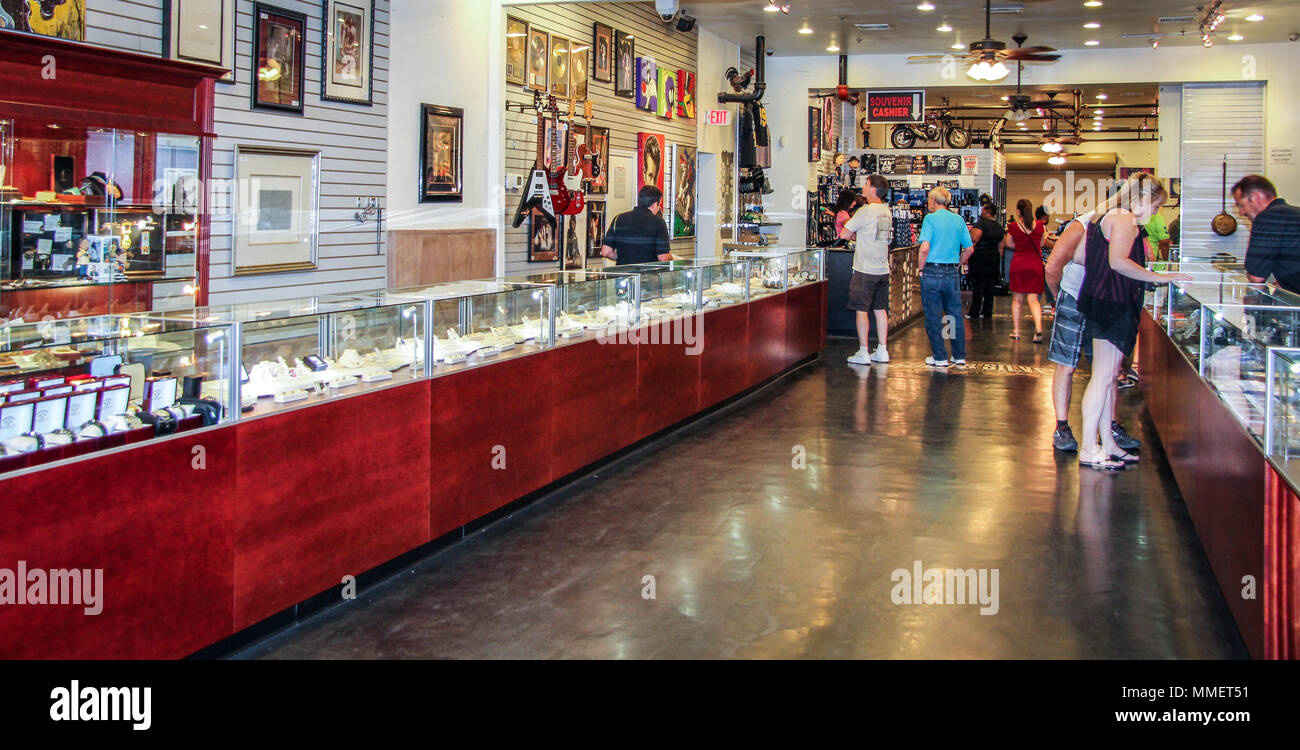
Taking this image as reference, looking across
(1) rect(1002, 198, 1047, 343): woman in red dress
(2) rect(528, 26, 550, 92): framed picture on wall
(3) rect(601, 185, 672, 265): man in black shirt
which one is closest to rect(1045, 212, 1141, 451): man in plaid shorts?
(3) rect(601, 185, 672, 265): man in black shirt

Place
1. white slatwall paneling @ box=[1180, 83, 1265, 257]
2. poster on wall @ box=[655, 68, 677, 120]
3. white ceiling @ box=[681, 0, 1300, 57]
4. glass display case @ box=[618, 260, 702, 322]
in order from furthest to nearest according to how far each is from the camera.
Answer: white slatwall paneling @ box=[1180, 83, 1265, 257], poster on wall @ box=[655, 68, 677, 120], white ceiling @ box=[681, 0, 1300, 57], glass display case @ box=[618, 260, 702, 322]

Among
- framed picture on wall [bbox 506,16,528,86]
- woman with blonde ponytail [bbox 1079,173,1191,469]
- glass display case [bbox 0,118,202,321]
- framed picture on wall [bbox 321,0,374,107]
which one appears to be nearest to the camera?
glass display case [bbox 0,118,202,321]

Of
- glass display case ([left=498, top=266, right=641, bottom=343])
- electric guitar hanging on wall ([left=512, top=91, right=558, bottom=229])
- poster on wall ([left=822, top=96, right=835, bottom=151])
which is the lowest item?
glass display case ([left=498, top=266, right=641, bottom=343])

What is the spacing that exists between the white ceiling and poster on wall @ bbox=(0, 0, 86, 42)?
22.3 feet

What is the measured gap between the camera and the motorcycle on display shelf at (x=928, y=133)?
20.8 metres

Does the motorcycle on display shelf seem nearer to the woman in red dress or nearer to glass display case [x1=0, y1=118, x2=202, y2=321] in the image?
the woman in red dress

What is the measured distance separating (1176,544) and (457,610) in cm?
309

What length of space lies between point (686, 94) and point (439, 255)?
258 inches

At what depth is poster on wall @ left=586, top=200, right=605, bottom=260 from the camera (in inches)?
464

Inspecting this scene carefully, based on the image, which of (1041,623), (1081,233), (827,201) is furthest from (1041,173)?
(1041,623)

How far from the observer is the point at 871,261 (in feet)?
33.3

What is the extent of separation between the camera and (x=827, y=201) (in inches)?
686

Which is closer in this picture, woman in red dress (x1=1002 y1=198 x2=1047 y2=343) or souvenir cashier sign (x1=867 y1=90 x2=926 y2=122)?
woman in red dress (x1=1002 y1=198 x2=1047 y2=343)
